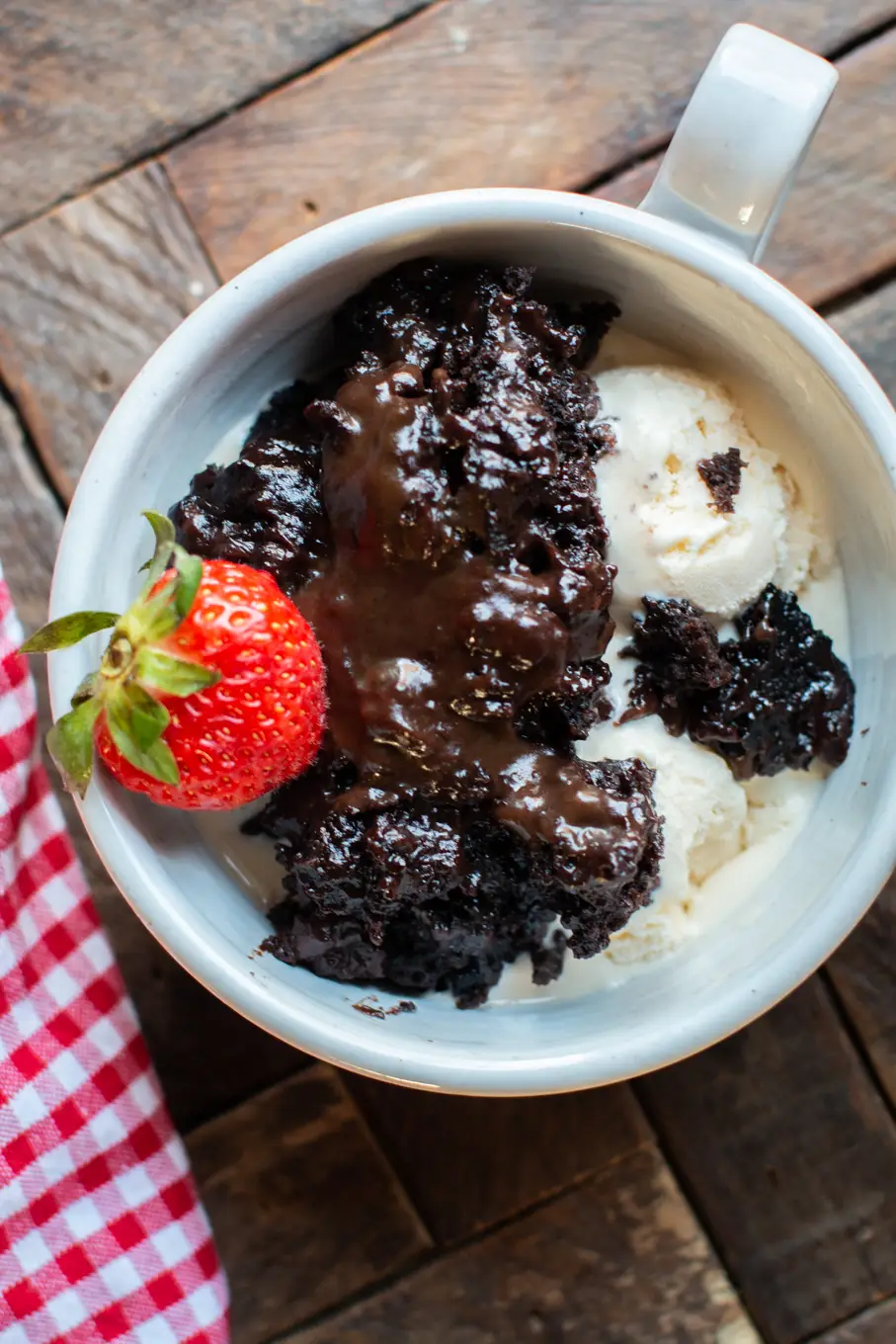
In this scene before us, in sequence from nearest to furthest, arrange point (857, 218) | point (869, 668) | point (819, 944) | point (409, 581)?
point (409, 581) < point (819, 944) < point (869, 668) < point (857, 218)

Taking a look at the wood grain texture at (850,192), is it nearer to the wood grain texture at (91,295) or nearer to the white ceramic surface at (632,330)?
the white ceramic surface at (632,330)

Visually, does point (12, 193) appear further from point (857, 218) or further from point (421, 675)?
point (857, 218)

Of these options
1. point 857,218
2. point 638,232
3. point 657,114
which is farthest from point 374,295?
point 857,218

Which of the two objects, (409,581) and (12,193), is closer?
(409,581)

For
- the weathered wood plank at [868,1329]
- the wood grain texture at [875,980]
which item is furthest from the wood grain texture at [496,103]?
the weathered wood plank at [868,1329]

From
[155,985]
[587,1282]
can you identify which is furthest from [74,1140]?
[587,1282]

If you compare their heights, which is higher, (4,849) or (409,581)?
(409,581)
